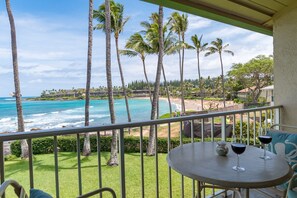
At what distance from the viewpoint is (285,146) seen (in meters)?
2.07

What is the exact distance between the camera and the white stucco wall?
3.16 meters

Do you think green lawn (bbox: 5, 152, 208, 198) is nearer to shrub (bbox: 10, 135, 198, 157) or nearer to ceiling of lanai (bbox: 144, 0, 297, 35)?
shrub (bbox: 10, 135, 198, 157)

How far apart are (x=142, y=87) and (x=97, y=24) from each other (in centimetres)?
1161

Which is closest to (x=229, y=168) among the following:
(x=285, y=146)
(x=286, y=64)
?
(x=285, y=146)

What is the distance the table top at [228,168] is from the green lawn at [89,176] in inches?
242

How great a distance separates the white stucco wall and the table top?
6.46 ft

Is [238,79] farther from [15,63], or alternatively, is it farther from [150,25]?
[15,63]

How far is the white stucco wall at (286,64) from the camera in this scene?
3158 millimetres

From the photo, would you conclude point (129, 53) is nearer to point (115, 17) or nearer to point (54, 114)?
point (115, 17)

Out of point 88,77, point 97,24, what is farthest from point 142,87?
point 88,77

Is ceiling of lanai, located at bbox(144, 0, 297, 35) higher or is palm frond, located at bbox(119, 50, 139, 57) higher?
palm frond, located at bbox(119, 50, 139, 57)

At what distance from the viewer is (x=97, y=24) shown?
12711 millimetres

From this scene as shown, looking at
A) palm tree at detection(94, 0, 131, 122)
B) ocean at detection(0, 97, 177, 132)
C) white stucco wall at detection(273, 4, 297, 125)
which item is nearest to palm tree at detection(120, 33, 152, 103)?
palm tree at detection(94, 0, 131, 122)

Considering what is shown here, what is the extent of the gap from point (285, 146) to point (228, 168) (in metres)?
1.10
